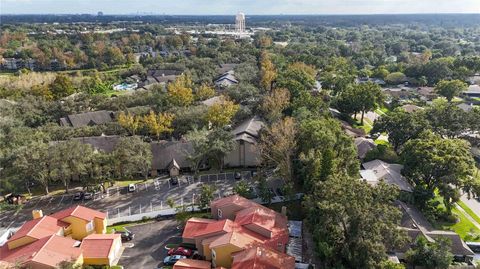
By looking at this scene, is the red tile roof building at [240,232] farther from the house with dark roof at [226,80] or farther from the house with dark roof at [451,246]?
the house with dark roof at [226,80]

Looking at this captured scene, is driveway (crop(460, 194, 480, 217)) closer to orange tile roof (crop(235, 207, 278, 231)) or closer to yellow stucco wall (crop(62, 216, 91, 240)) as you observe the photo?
orange tile roof (crop(235, 207, 278, 231))

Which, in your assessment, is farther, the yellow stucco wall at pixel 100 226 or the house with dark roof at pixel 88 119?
the house with dark roof at pixel 88 119

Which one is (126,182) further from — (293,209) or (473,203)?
(473,203)

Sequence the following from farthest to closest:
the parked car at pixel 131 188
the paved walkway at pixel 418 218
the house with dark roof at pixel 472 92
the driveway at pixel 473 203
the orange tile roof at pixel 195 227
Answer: the house with dark roof at pixel 472 92, the parked car at pixel 131 188, the driveway at pixel 473 203, the paved walkway at pixel 418 218, the orange tile roof at pixel 195 227

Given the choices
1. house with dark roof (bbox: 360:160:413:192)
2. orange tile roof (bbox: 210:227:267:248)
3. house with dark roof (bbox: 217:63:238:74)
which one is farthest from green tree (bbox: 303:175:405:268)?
house with dark roof (bbox: 217:63:238:74)

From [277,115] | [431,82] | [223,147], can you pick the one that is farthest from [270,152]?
[431,82]

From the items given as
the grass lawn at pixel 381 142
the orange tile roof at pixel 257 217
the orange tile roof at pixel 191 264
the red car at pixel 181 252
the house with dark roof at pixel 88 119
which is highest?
the house with dark roof at pixel 88 119

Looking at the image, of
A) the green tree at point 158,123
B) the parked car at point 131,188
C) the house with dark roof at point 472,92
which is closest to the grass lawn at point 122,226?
the parked car at point 131,188

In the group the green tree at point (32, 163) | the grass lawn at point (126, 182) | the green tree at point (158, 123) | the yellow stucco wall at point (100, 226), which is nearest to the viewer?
the yellow stucco wall at point (100, 226)
